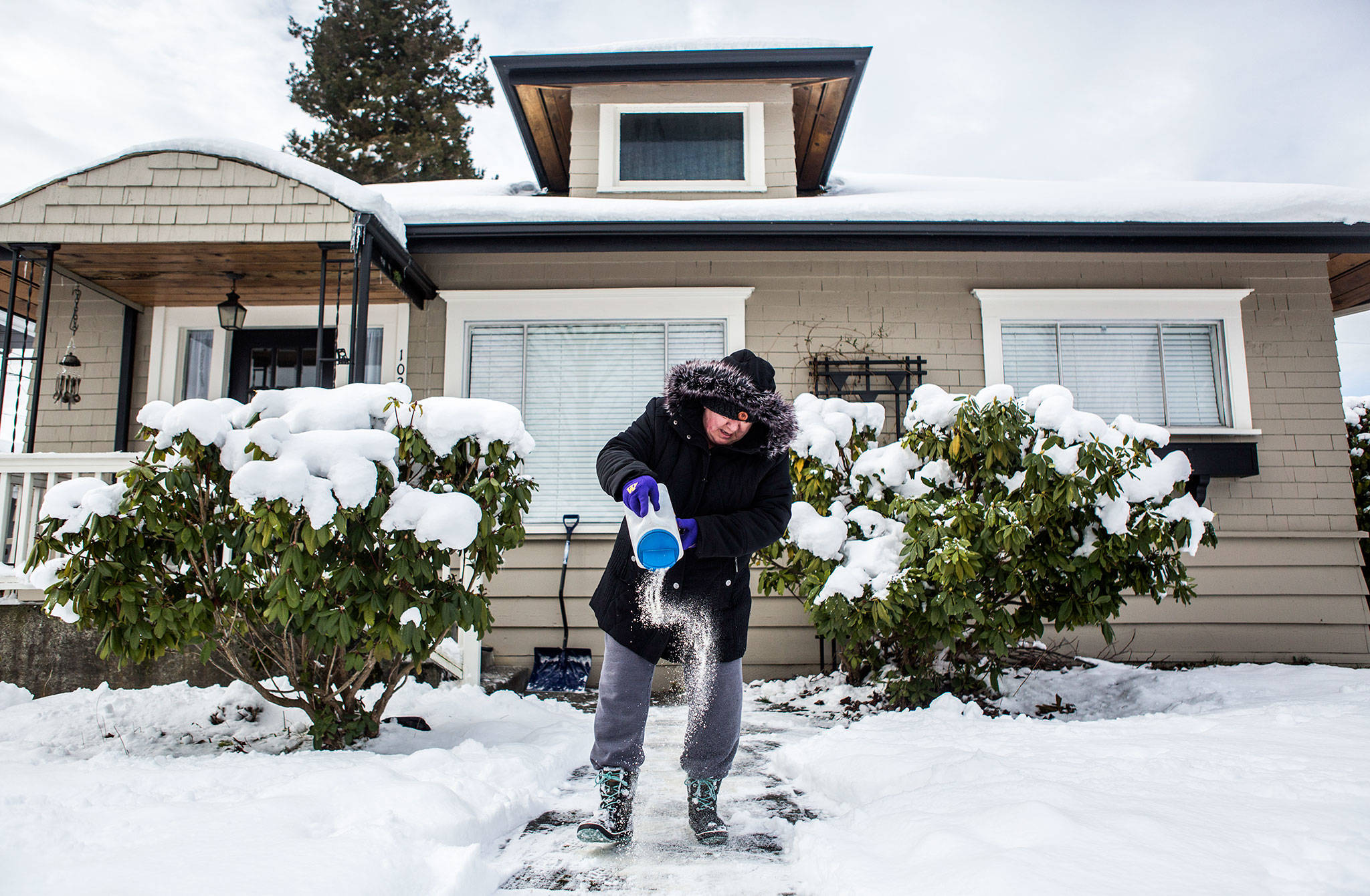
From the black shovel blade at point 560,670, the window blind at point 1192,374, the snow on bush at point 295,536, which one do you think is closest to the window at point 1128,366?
the window blind at point 1192,374

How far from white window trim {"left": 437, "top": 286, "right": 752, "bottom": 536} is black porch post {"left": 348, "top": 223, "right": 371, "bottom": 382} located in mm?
820

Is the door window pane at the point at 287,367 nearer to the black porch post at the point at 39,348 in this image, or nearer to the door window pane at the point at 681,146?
the black porch post at the point at 39,348

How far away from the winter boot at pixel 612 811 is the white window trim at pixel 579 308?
3835mm

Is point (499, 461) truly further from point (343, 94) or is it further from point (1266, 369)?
point (343, 94)

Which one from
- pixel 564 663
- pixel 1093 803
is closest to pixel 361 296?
pixel 564 663

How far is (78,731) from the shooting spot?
3391 mm

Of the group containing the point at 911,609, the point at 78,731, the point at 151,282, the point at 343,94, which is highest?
the point at 343,94

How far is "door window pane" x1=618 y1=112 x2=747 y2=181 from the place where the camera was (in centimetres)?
656

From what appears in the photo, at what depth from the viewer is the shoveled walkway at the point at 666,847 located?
1.93m

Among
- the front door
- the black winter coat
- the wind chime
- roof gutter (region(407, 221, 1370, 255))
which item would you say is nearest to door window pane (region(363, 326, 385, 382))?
the front door

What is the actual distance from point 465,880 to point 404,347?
4517 millimetres

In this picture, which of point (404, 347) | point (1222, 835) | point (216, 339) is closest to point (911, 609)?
point (1222, 835)

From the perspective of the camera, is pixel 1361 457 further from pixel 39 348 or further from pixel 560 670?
pixel 39 348

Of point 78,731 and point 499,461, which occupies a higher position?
point 499,461
